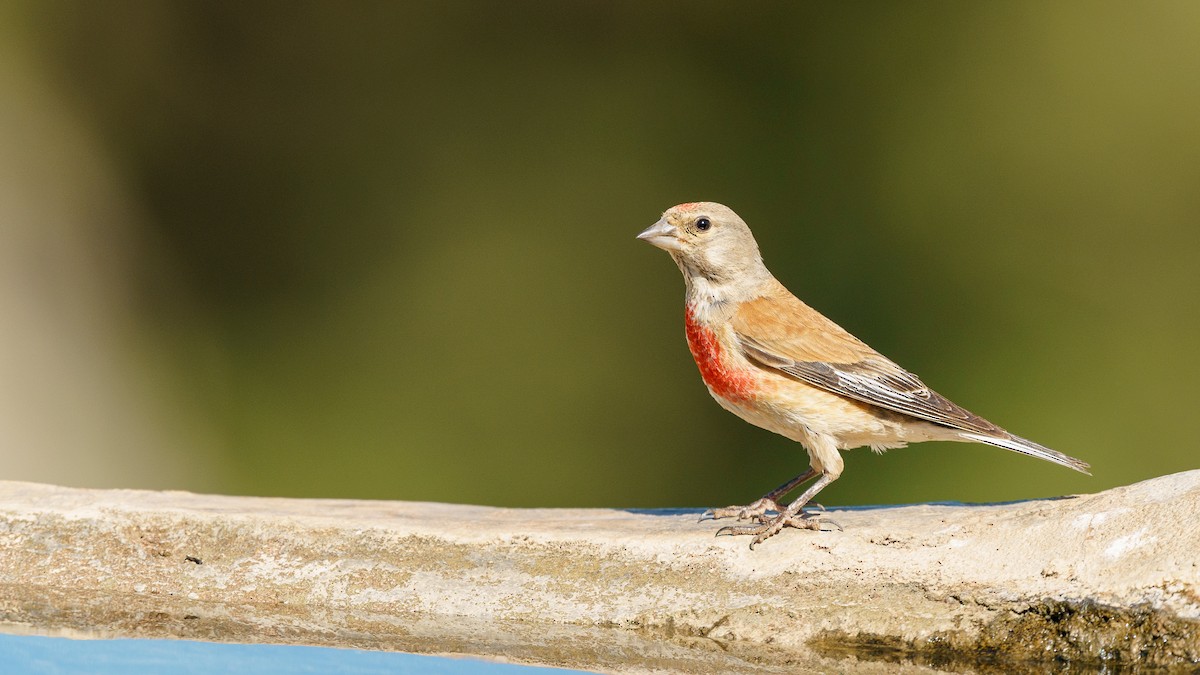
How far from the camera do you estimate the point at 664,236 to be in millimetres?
4137

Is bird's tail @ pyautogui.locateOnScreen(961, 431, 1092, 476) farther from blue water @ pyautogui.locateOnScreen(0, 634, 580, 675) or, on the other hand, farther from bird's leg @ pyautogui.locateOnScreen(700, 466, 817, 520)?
blue water @ pyautogui.locateOnScreen(0, 634, 580, 675)

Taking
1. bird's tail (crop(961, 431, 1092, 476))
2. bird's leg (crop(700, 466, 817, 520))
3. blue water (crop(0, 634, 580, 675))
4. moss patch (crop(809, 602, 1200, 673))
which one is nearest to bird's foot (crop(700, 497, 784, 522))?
bird's leg (crop(700, 466, 817, 520))

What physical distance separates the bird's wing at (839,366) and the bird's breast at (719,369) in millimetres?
62

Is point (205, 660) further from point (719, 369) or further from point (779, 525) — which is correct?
point (719, 369)

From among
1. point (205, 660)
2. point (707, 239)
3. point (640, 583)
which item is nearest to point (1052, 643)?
point (640, 583)

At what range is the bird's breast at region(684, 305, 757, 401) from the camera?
3.88 m

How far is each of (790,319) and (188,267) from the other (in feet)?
16.8

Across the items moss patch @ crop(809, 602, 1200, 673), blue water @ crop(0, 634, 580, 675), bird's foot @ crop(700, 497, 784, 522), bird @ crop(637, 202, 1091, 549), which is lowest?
blue water @ crop(0, 634, 580, 675)

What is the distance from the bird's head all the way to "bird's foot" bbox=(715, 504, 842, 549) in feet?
2.79

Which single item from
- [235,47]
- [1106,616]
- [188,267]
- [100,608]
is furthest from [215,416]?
[1106,616]

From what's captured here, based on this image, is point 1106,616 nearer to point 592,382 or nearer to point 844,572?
point 844,572

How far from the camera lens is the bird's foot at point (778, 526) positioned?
3.44m

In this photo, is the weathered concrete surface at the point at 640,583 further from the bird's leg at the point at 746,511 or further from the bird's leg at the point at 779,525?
the bird's leg at the point at 746,511

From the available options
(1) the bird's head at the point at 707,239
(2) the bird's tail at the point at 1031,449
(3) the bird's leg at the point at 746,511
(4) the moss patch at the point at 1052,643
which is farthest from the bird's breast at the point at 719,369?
(4) the moss patch at the point at 1052,643
